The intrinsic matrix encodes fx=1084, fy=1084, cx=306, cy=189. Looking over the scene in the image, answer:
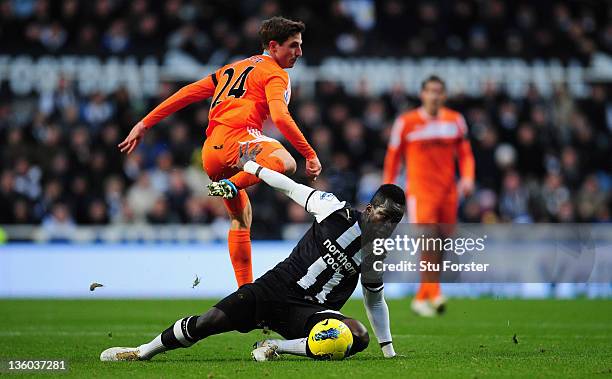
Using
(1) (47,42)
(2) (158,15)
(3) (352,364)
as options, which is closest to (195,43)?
→ (2) (158,15)

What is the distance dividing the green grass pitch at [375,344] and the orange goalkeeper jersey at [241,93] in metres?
1.79

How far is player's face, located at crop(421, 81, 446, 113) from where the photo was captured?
11977 millimetres

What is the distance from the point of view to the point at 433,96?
39.3 feet

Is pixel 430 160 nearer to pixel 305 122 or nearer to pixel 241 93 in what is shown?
pixel 241 93

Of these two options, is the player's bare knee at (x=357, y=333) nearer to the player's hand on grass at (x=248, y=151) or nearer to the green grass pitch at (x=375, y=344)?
the green grass pitch at (x=375, y=344)

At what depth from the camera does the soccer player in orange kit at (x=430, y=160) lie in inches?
474

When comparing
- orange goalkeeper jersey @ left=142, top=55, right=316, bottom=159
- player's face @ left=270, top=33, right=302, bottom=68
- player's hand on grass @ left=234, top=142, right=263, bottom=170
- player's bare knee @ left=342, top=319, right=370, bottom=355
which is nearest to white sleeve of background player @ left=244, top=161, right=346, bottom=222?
player's hand on grass @ left=234, top=142, right=263, bottom=170

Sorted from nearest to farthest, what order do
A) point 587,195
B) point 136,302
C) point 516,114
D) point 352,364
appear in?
1. point 352,364
2. point 136,302
3. point 587,195
4. point 516,114

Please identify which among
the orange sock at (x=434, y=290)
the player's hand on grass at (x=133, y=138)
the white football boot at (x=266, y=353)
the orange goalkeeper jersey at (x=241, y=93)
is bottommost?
the white football boot at (x=266, y=353)

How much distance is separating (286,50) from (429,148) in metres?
4.16

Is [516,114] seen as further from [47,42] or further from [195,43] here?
[47,42]

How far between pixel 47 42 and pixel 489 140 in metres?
8.04

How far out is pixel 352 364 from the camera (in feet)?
22.5

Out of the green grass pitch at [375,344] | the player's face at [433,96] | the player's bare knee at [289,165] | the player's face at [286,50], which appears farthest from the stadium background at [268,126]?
the player's bare knee at [289,165]
